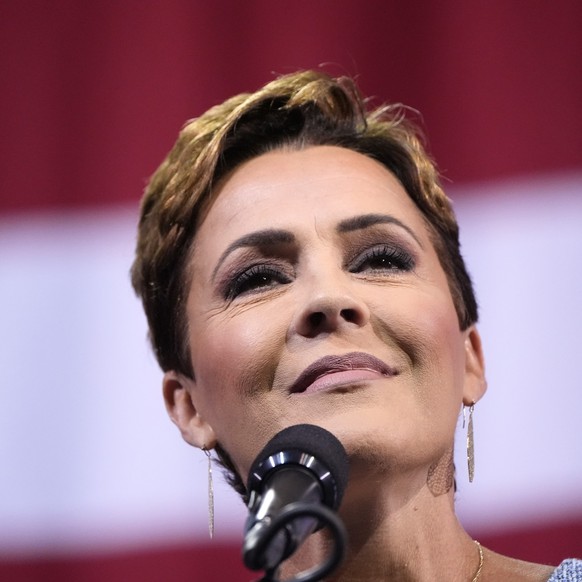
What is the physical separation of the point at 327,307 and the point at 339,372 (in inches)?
2.9

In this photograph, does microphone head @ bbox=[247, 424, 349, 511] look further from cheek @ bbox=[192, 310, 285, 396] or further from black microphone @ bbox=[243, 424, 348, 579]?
cheek @ bbox=[192, 310, 285, 396]

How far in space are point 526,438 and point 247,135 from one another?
3.12 feet

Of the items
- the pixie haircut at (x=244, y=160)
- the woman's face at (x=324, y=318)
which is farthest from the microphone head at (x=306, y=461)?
the pixie haircut at (x=244, y=160)

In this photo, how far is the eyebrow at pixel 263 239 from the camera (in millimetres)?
1229

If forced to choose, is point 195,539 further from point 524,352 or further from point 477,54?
point 477,54

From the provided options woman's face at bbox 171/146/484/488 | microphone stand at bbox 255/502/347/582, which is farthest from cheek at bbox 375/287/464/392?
microphone stand at bbox 255/502/347/582

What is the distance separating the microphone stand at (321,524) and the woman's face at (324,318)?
37cm

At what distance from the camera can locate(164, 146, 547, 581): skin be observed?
1097 millimetres

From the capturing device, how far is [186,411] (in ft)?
4.58

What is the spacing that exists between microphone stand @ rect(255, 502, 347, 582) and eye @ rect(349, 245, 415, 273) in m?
0.57

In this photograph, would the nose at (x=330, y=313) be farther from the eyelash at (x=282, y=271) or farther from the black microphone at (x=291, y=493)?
the black microphone at (x=291, y=493)

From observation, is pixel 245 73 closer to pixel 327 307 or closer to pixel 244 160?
pixel 244 160

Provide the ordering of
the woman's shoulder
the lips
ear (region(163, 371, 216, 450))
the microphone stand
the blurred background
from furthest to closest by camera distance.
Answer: the blurred background, ear (region(163, 371, 216, 450)), the woman's shoulder, the lips, the microphone stand

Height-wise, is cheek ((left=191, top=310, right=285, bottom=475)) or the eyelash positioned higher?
the eyelash
